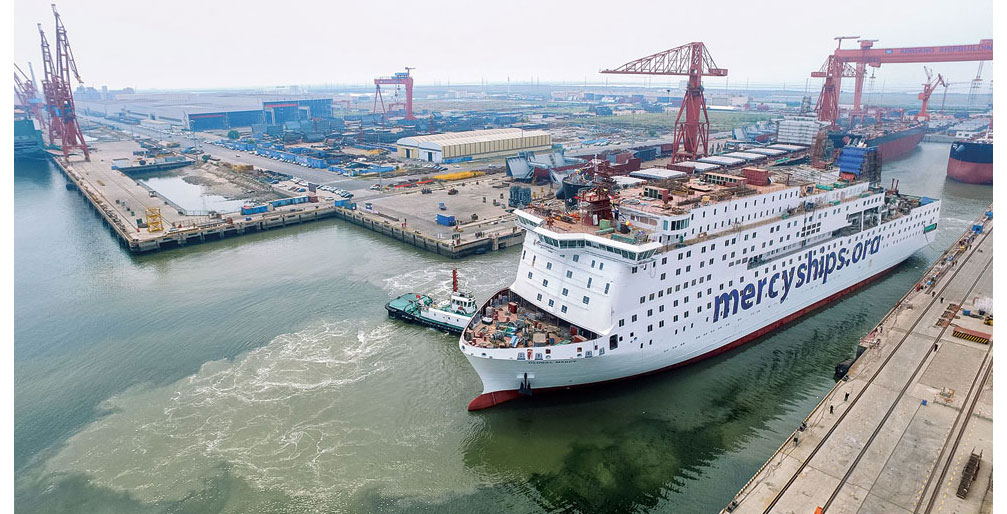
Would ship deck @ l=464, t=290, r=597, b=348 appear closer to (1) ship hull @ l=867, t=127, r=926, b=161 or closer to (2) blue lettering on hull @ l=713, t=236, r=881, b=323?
(2) blue lettering on hull @ l=713, t=236, r=881, b=323

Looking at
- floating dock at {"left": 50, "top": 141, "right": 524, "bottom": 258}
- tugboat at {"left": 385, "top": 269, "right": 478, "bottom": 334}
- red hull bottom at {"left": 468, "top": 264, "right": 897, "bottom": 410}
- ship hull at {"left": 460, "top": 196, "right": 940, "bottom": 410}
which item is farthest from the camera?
floating dock at {"left": 50, "top": 141, "right": 524, "bottom": 258}

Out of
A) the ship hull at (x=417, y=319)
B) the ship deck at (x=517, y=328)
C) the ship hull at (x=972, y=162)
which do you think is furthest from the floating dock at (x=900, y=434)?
the ship hull at (x=972, y=162)

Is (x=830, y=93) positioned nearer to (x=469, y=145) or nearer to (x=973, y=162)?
(x=973, y=162)

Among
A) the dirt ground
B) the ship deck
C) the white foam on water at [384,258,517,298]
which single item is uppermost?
the dirt ground

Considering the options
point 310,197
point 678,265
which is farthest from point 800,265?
point 310,197

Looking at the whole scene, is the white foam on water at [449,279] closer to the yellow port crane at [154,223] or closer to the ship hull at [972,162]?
the yellow port crane at [154,223]

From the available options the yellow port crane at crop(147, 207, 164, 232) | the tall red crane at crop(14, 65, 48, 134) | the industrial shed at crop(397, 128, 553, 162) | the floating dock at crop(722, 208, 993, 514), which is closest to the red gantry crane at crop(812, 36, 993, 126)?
the industrial shed at crop(397, 128, 553, 162)

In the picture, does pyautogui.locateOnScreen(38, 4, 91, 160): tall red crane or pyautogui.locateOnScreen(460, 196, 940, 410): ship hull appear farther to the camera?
pyautogui.locateOnScreen(38, 4, 91, 160): tall red crane
